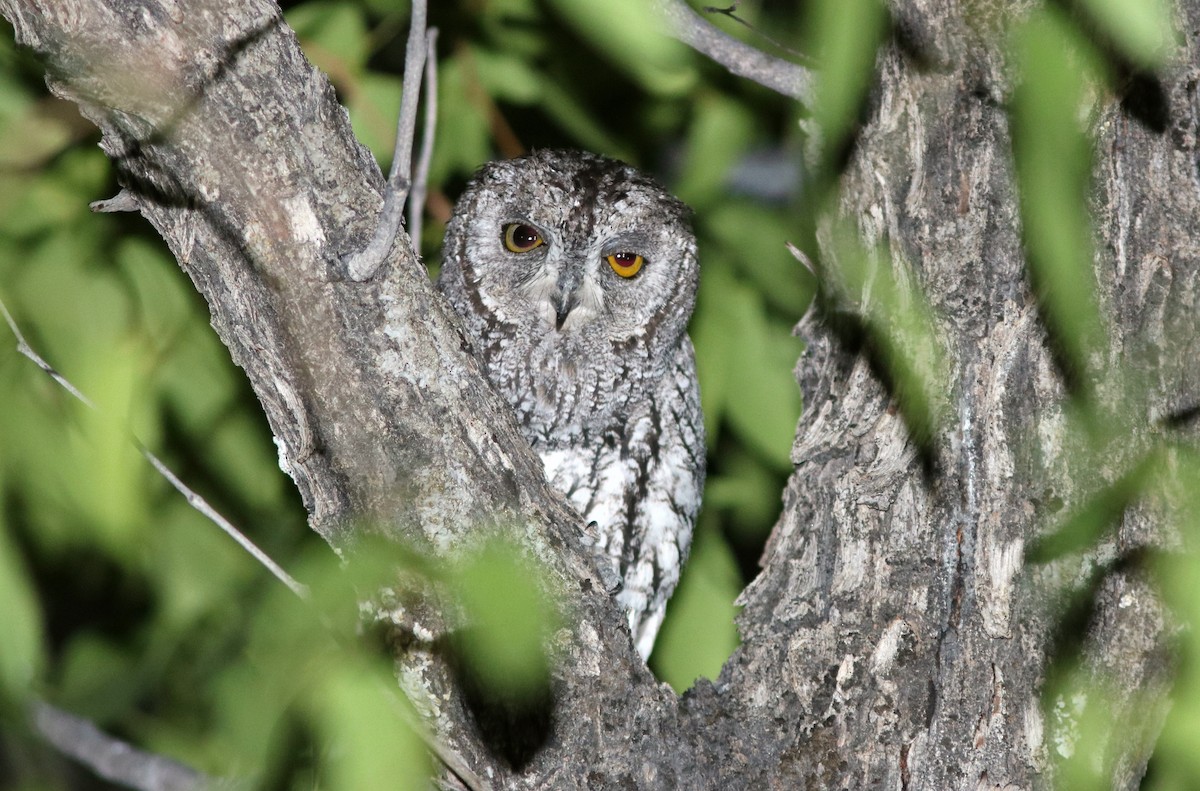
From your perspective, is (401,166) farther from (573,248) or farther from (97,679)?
(97,679)

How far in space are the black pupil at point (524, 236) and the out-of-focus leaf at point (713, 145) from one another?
0.32 metres

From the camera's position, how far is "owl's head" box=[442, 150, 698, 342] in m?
2.07

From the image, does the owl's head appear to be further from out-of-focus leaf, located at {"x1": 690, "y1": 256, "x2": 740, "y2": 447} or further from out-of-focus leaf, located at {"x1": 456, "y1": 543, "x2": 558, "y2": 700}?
out-of-focus leaf, located at {"x1": 456, "y1": 543, "x2": 558, "y2": 700}

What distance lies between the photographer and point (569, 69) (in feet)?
7.15

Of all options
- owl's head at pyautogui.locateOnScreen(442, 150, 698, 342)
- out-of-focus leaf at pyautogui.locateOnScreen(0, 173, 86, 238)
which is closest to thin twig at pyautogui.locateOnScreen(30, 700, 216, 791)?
out-of-focus leaf at pyautogui.locateOnScreen(0, 173, 86, 238)

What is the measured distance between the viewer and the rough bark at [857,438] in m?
1.11

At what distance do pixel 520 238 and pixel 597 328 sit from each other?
0.25 metres

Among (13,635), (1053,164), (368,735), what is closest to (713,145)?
(1053,164)

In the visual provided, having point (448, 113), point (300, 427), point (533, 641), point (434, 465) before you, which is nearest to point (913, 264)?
point (434, 465)

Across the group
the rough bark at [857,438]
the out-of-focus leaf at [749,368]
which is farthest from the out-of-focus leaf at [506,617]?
the out-of-focus leaf at [749,368]

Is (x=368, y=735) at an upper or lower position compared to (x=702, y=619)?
lower

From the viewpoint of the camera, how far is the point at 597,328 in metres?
2.15

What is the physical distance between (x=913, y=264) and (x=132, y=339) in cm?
123

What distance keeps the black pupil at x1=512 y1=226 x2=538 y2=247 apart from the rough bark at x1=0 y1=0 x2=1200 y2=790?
81 centimetres
